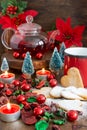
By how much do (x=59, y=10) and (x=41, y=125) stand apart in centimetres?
73

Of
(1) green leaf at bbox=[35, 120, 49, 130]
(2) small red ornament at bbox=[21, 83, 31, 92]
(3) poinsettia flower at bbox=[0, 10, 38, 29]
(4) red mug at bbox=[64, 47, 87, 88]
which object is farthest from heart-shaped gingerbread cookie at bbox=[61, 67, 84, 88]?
(3) poinsettia flower at bbox=[0, 10, 38, 29]

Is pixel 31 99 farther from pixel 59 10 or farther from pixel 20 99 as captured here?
pixel 59 10

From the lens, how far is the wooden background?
113 centimetres

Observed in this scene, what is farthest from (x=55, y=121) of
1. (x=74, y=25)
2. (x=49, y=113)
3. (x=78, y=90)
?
(x=74, y=25)

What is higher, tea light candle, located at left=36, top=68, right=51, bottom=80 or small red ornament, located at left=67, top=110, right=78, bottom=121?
small red ornament, located at left=67, top=110, right=78, bottom=121

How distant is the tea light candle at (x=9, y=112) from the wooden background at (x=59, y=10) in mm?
647

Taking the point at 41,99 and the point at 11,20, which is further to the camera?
the point at 11,20

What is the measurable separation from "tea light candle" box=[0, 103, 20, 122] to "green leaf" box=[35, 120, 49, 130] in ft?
0.18

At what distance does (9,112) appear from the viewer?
562mm

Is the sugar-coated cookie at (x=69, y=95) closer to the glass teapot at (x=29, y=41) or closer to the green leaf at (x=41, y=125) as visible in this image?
the green leaf at (x=41, y=125)

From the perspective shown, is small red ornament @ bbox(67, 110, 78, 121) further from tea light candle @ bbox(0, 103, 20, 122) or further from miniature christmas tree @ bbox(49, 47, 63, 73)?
miniature christmas tree @ bbox(49, 47, 63, 73)

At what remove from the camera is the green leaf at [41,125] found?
52 cm

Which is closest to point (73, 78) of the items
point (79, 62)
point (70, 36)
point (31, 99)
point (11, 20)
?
point (79, 62)

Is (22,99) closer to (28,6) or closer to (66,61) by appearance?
(66,61)
